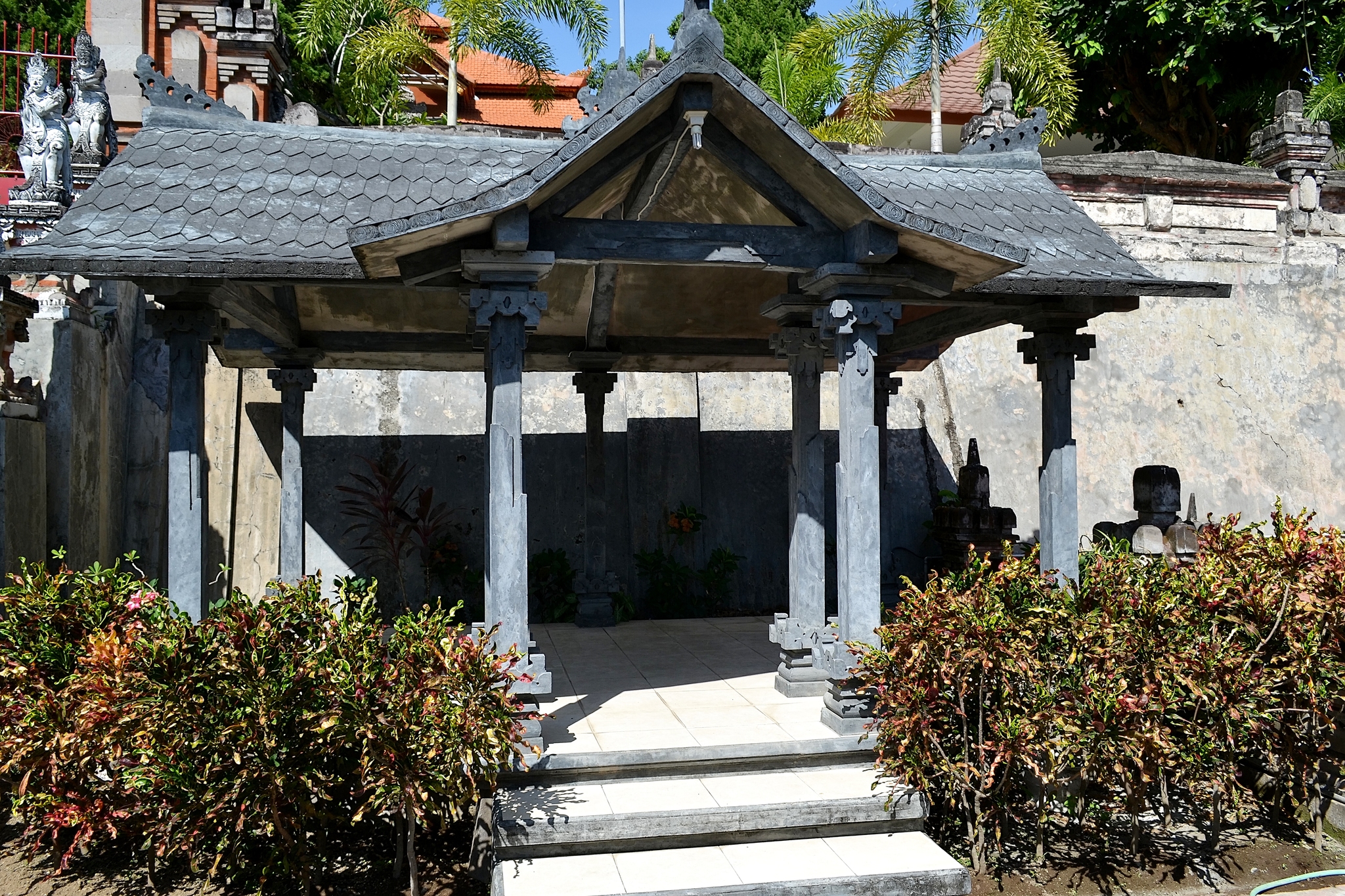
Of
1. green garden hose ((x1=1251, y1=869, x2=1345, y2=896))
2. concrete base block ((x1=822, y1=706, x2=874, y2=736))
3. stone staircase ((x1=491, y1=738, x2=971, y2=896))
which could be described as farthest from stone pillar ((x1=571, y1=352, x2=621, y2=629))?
green garden hose ((x1=1251, y1=869, x2=1345, y2=896))

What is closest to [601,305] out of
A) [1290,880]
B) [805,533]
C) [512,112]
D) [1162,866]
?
[805,533]

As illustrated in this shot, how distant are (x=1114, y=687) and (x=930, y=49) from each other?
1293 centimetres

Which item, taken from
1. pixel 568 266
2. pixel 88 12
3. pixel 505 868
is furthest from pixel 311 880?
pixel 88 12

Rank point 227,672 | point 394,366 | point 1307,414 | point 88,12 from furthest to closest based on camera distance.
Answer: point 88,12, point 1307,414, point 394,366, point 227,672

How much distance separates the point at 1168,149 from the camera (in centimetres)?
2083

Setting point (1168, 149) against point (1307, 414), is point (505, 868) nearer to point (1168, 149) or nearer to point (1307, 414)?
point (1307, 414)

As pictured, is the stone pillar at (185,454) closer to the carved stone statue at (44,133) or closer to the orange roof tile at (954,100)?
the carved stone statue at (44,133)

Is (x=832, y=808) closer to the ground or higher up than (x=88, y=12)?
closer to the ground

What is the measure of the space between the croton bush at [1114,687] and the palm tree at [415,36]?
12.7 metres

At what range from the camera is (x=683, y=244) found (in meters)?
5.91

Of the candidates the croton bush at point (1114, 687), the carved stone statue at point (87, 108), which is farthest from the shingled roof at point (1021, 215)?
the carved stone statue at point (87, 108)

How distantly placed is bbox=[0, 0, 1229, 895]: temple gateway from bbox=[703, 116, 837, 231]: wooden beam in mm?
14

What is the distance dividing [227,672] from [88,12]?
49.3 ft

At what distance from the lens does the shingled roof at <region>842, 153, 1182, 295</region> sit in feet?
20.7
